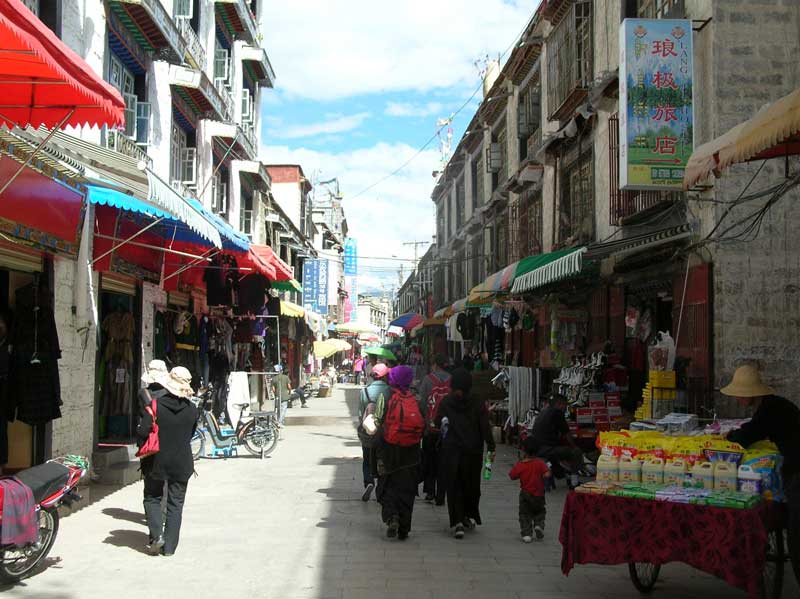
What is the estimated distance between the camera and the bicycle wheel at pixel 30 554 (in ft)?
20.7

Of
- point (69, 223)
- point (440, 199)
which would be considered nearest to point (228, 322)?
point (69, 223)

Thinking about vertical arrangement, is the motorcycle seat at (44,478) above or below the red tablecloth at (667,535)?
above

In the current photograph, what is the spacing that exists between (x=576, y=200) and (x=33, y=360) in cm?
1180

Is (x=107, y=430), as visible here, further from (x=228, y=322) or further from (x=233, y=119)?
(x=233, y=119)

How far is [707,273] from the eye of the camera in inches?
402

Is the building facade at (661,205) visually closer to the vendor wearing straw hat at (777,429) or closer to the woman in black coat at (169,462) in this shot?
Result: the vendor wearing straw hat at (777,429)

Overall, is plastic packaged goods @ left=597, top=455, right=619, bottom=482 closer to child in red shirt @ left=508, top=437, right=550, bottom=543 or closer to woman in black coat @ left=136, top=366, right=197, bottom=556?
child in red shirt @ left=508, top=437, right=550, bottom=543

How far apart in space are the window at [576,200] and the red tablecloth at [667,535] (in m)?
10.4

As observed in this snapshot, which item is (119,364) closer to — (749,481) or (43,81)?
(43,81)

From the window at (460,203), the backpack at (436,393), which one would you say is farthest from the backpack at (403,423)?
the window at (460,203)

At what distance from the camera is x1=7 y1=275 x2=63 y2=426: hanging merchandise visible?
333 inches

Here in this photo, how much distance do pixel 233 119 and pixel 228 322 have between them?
23.7 ft

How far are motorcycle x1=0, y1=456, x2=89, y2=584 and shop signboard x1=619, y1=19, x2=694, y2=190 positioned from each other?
7.19 m

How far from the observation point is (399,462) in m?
8.24
